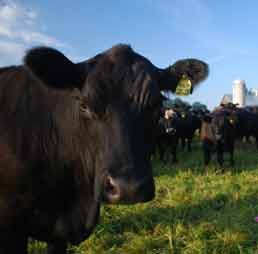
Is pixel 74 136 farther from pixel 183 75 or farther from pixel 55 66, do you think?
pixel 183 75

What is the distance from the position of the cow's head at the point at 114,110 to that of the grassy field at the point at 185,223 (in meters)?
1.71

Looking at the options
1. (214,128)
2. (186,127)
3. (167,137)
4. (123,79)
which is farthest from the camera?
(186,127)

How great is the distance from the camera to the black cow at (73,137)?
2.06m

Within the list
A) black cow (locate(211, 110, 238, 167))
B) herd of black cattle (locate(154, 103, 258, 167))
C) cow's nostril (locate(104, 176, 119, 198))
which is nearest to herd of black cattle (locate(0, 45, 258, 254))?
cow's nostril (locate(104, 176, 119, 198))

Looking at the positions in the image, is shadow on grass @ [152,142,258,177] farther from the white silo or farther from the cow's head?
the white silo

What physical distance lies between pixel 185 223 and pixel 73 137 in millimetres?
2514

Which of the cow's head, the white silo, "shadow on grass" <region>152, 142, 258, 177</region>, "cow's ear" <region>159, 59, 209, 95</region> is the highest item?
the white silo

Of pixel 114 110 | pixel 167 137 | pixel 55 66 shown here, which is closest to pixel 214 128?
pixel 167 137

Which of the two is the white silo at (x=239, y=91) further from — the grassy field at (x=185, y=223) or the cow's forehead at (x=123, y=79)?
the cow's forehead at (x=123, y=79)

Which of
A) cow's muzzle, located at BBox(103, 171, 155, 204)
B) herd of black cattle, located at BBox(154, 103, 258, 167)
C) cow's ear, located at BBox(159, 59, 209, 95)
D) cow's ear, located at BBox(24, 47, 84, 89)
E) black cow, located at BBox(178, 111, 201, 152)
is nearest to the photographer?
cow's muzzle, located at BBox(103, 171, 155, 204)

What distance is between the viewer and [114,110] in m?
2.08

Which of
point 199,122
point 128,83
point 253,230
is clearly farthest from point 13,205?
point 199,122

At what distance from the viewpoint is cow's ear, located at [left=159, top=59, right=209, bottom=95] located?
9.21 feet

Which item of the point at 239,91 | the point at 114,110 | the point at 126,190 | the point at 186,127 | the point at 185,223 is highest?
the point at 239,91
